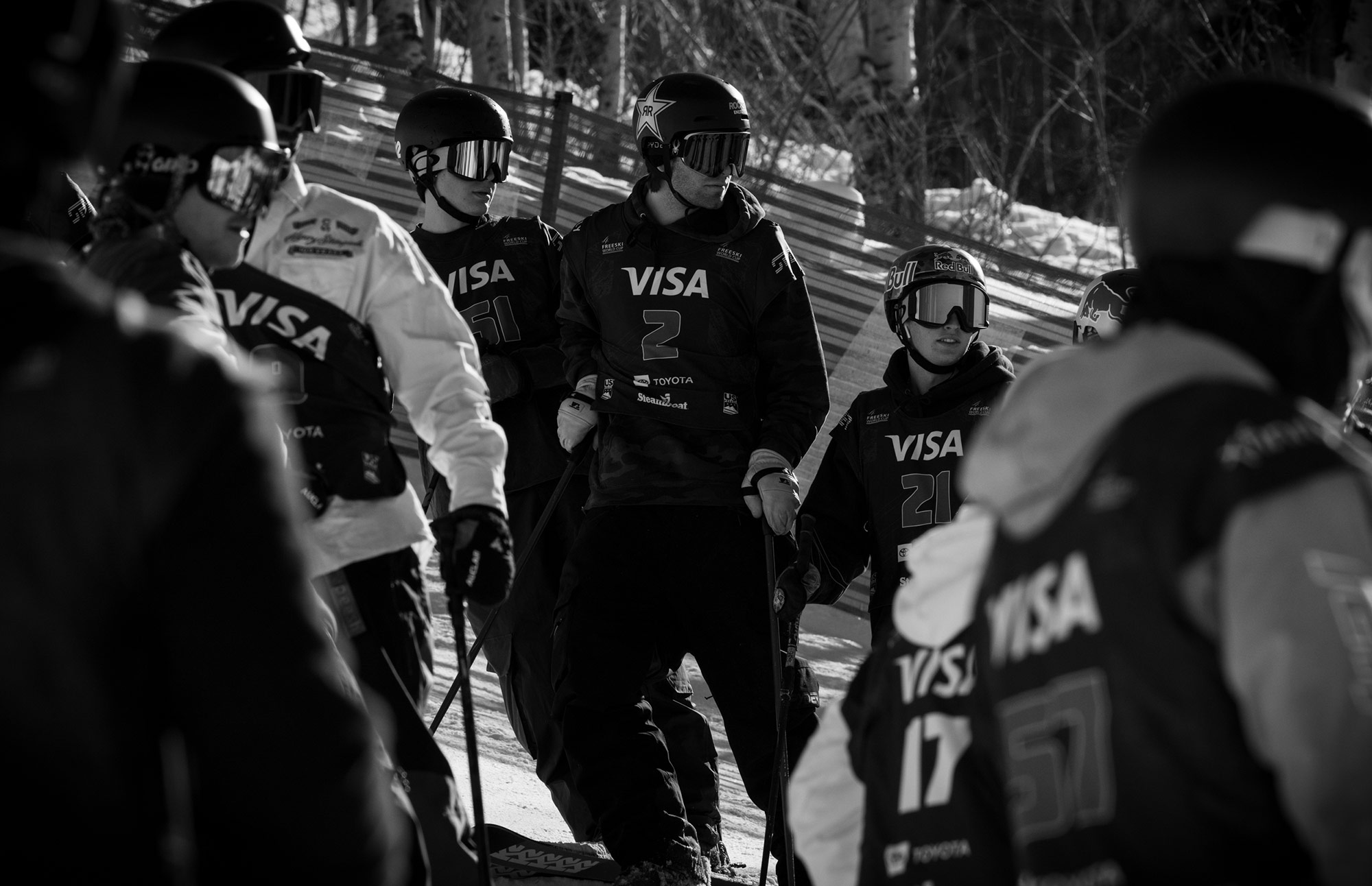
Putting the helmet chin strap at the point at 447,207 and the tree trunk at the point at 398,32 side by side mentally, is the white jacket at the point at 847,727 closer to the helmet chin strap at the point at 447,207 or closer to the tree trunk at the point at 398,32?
the helmet chin strap at the point at 447,207

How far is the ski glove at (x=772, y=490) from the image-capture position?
540cm

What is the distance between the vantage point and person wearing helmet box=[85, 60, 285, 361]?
10.7 feet

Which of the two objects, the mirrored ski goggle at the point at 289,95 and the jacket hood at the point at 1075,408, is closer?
the jacket hood at the point at 1075,408

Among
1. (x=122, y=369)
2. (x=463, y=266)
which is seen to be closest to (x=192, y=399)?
(x=122, y=369)

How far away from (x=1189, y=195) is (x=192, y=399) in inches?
43.2

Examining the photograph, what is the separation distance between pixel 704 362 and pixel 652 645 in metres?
0.95

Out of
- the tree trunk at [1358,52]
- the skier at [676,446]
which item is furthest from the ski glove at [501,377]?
the tree trunk at [1358,52]

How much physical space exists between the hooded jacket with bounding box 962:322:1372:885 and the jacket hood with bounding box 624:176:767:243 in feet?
12.2

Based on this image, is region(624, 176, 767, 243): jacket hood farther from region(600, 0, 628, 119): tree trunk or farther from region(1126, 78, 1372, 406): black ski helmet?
region(600, 0, 628, 119): tree trunk

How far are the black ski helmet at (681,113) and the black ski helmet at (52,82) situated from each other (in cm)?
433

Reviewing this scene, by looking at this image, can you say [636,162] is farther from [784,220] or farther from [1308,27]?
[1308,27]

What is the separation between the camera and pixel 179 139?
3.26 metres

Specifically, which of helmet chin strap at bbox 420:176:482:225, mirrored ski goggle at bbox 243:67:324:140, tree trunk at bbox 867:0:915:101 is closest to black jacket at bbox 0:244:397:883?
mirrored ski goggle at bbox 243:67:324:140

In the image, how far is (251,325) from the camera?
384 cm
